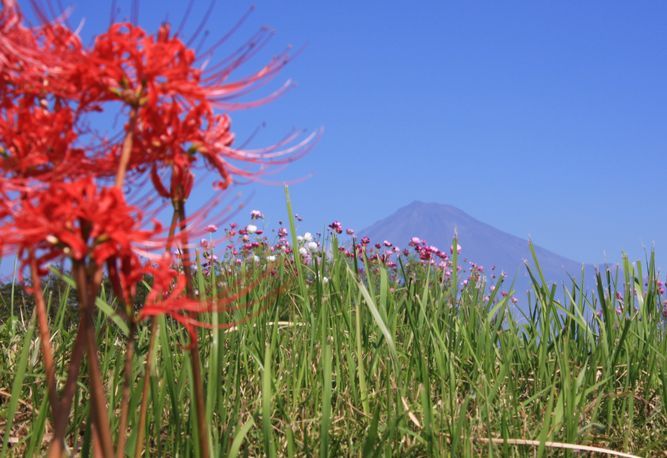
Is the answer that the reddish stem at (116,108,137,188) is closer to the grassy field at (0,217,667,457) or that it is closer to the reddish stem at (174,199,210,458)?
the reddish stem at (174,199,210,458)

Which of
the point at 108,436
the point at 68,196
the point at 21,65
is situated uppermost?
the point at 21,65

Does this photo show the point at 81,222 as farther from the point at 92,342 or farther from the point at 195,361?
the point at 195,361

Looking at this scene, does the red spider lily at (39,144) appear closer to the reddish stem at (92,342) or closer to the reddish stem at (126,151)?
the reddish stem at (126,151)

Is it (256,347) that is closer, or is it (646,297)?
(256,347)

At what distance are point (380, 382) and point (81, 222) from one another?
8.02 ft

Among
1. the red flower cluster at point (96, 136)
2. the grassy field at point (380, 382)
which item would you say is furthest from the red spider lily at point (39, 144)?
the grassy field at point (380, 382)

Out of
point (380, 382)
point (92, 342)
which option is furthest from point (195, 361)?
point (380, 382)

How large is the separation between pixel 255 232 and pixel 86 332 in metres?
8.02

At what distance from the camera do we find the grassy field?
118 inches

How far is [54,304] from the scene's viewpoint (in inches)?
335

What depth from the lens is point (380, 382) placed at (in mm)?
3881

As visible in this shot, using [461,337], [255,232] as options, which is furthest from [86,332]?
[255,232]

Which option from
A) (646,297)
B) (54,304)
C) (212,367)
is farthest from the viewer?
(54,304)

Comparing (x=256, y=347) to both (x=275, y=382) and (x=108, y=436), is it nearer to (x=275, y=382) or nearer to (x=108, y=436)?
(x=275, y=382)
